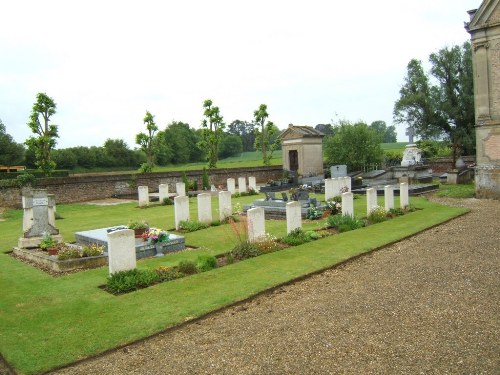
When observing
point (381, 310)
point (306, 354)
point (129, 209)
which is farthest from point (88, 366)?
point (129, 209)

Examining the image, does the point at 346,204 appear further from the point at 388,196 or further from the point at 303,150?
the point at 303,150

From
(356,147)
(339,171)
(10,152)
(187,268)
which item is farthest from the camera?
(10,152)

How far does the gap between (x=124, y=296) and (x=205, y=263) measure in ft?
6.67

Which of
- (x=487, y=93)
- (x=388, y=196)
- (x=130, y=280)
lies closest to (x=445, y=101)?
(x=487, y=93)

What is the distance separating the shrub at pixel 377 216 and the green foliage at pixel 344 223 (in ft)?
2.84

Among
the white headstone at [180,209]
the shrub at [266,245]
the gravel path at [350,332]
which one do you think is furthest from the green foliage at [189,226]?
Answer: the gravel path at [350,332]

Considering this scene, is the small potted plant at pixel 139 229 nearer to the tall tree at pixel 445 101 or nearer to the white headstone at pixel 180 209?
the white headstone at pixel 180 209

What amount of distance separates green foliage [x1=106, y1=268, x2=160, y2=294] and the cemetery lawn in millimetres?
257

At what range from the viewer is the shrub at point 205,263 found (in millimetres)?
9047

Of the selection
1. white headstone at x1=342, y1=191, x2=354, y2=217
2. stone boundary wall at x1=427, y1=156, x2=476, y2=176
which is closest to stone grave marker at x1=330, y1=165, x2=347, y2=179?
stone boundary wall at x1=427, y1=156, x2=476, y2=176

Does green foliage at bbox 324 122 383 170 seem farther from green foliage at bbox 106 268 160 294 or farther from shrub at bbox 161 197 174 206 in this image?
green foliage at bbox 106 268 160 294

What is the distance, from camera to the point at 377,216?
14375mm

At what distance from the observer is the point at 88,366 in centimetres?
513

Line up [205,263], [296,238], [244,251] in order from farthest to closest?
[296,238] → [244,251] → [205,263]
